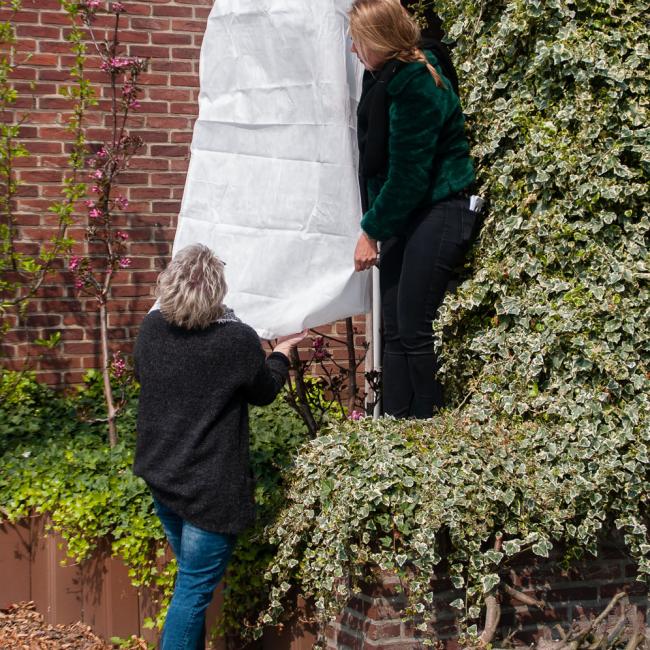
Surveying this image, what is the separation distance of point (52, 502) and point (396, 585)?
159 cm

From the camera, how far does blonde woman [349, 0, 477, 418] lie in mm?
3461

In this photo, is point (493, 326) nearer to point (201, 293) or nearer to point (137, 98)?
point (201, 293)

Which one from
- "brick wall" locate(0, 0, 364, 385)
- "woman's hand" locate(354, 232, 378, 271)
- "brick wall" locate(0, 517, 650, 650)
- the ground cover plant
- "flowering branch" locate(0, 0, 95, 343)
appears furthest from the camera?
"brick wall" locate(0, 0, 364, 385)

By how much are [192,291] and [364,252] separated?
0.77m

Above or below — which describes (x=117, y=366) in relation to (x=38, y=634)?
above

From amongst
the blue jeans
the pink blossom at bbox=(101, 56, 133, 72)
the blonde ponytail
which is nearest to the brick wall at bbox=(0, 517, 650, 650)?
the blue jeans

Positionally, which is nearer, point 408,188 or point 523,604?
point 523,604

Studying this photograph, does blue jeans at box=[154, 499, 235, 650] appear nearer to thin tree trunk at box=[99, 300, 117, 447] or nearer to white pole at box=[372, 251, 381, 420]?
thin tree trunk at box=[99, 300, 117, 447]

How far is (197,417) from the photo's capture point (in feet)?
10.3

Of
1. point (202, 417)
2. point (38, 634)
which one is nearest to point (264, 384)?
point (202, 417)

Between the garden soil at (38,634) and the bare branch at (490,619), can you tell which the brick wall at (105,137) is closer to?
the garden soil at (38,634)

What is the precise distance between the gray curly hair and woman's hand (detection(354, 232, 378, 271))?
63 cm

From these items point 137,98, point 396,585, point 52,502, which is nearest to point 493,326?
point 396,585

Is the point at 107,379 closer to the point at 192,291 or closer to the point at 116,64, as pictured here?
the point at 116,64
